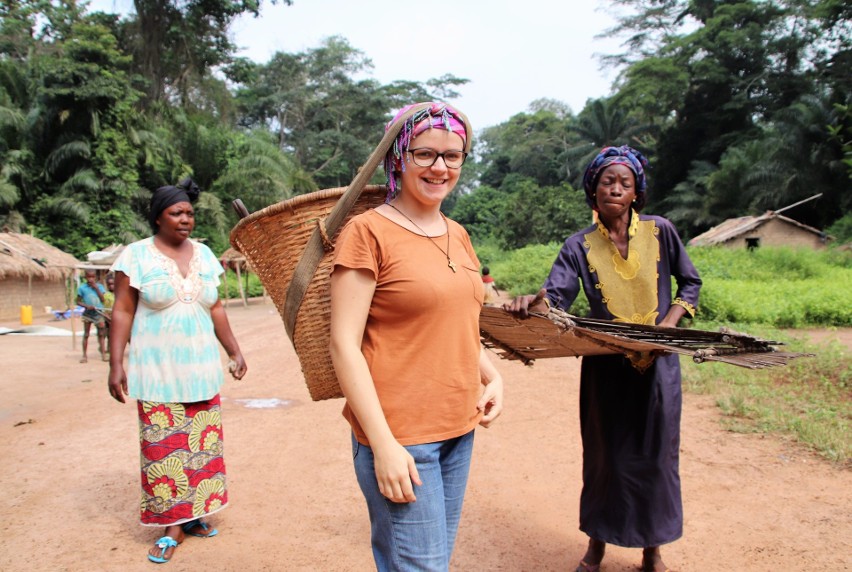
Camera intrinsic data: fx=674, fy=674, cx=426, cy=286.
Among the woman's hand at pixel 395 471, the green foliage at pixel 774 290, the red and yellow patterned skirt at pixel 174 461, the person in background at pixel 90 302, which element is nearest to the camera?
the woman's hand at pixel 395 471

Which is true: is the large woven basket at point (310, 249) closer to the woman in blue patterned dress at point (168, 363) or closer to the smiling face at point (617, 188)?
the smiling face at point (617, 188)

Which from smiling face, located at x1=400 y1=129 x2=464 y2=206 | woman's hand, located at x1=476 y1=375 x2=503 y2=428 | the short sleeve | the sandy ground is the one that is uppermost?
smiling face, located at x1=400 y1=129 x2=464 y2=206

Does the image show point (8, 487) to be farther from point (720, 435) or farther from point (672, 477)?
point (720, 435)

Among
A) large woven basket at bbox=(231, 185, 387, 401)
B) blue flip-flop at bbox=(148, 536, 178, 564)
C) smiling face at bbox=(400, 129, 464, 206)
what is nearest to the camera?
smiling face at bbox=(400, 129, 464, 206)

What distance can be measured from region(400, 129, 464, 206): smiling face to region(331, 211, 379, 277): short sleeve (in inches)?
7.2

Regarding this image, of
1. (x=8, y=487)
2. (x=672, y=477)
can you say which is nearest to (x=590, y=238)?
(x=672, y=477)

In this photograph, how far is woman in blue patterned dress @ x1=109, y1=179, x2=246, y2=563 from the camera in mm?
3398

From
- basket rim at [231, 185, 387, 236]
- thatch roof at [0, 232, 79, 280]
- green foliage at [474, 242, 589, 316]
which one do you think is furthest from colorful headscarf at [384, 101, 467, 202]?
thatch roof at [0, 232, 79, 280]

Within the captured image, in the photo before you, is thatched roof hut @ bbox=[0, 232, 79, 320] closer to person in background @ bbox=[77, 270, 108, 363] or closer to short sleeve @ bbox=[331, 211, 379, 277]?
person in background @ bbox=[77, 270, 108, 363]

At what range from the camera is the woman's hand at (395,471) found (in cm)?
167

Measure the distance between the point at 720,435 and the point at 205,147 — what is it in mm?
24322

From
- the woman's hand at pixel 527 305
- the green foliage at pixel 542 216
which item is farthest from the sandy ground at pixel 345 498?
the green foliage at pixel 542 216

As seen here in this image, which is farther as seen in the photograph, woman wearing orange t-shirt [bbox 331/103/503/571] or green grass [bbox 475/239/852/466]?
green grass [bbox 475/239/852/466]

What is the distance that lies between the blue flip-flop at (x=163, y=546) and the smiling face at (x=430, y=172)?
2.51 metres
